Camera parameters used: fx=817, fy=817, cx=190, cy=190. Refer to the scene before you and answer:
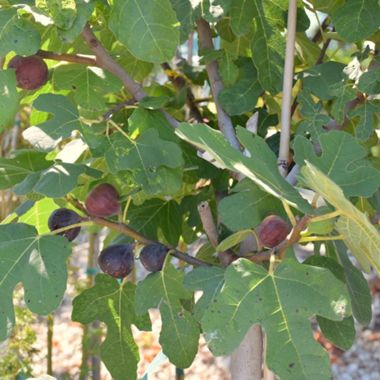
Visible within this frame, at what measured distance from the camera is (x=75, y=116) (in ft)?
3.53

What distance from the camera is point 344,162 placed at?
0.96 m

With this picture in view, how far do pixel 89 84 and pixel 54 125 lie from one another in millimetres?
158

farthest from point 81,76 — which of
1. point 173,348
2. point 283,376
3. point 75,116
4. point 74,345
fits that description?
point 74,345

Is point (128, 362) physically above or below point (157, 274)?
below

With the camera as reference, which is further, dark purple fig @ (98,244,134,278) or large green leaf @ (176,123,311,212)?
dark purple fig @ (98,244,134,278)

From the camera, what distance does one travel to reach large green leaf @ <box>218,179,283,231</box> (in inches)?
39.4

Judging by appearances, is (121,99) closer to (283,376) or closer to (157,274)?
(157,274)

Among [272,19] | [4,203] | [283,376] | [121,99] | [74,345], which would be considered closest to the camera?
[283,376]

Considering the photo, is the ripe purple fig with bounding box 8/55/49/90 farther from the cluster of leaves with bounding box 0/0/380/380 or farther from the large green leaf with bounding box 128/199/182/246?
the large green leaf with bounding box 128/199/182/246

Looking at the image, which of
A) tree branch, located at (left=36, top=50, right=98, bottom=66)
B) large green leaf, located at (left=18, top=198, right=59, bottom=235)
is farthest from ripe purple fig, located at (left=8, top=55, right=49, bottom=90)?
large green leaf, located at (left=18, top=198, right=59, bottom=235)

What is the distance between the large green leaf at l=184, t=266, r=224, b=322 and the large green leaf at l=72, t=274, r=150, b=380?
0.83 feet

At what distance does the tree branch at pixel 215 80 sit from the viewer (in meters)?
1.25

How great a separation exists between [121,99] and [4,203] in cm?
161

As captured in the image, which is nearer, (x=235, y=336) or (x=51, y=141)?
(x=235, y=336)
